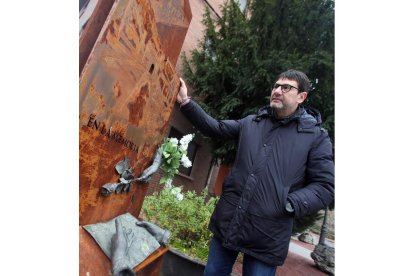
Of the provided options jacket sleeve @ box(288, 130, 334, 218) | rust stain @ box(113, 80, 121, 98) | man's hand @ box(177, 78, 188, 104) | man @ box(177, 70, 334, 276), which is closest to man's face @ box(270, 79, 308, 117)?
man @ box(177, 70, 334, 276)

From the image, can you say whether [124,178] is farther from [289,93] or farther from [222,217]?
[289,93]

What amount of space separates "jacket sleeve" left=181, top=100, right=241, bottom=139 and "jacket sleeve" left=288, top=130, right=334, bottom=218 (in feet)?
1.97

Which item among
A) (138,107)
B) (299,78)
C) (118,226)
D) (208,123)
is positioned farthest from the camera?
(208,123)

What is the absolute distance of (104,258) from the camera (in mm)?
1328

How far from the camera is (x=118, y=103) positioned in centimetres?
142

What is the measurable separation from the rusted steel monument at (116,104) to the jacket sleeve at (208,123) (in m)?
0.24

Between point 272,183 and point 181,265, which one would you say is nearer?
point 272,183

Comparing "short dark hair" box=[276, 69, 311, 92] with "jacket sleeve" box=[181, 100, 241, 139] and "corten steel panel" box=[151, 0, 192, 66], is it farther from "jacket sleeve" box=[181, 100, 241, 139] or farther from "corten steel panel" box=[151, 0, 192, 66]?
"corten steel panel" box=[151, 0, 192, 66]

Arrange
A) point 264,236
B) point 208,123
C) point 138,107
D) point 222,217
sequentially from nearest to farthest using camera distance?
point 138,107 < point 264,236 < point 222,217 < point 208,123

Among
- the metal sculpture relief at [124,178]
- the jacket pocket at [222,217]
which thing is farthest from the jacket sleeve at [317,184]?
the metal sculpture relief at [124,178]

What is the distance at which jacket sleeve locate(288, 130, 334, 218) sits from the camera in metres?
1.75

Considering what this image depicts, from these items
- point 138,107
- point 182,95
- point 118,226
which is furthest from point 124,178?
point 182,95

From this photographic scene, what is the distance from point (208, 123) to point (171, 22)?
75 cm

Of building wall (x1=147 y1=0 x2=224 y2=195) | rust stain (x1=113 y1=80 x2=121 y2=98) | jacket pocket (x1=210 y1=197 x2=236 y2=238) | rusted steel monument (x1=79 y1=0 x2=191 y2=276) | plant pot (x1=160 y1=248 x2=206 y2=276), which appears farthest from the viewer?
building wall (x1=147 y1=0 x2=224 y2=195)
